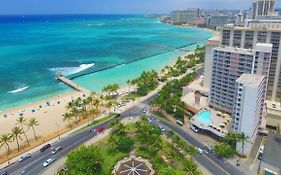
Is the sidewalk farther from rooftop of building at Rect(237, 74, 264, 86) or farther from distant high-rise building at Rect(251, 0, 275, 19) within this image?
distant high-rise building at Rect(251, 0, 275, 19)

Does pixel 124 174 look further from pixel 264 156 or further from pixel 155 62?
pixel 155 62

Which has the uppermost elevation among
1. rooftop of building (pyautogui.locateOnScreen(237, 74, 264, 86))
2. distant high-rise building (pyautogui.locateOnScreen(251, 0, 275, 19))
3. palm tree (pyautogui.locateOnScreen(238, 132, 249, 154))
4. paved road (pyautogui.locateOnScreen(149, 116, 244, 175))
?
distant high-rise building (pyautogui.locateOnScreen(251, 0, 275, 19))

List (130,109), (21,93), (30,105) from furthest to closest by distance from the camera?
(21,93)
(30,105)
(130,109)

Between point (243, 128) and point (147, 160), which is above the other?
point (243, 128)

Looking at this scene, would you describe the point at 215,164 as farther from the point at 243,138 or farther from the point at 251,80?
the point at 251,80

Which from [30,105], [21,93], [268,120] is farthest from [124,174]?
[21,93]

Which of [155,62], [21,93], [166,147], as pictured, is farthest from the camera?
[155,62]

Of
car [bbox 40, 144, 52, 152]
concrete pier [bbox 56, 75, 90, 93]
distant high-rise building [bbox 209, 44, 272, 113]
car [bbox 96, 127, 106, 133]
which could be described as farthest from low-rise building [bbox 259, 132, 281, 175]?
concrete pier [bbox 56, 75, 90, 93]

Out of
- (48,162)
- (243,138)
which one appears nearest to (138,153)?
(48,162)
